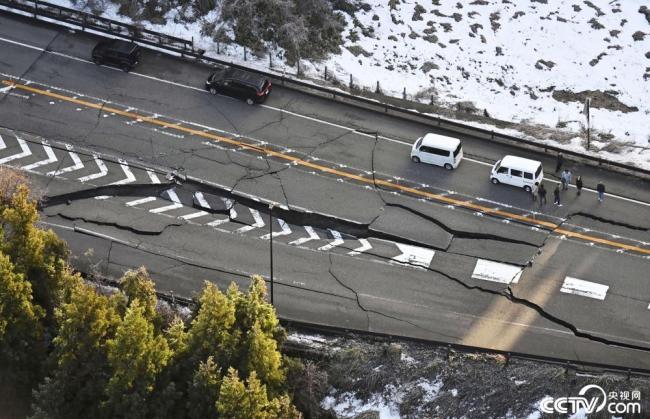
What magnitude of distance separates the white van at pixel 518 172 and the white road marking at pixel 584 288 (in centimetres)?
600

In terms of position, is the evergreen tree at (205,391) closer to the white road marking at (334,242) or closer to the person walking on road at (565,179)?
the white road marking at (334,242)

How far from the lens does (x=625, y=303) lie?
41.4 m

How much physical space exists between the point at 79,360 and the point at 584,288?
22787 mm

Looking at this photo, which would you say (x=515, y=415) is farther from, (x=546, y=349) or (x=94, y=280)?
(x=94, y=280)

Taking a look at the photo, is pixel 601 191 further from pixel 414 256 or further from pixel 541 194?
pixel 414 256

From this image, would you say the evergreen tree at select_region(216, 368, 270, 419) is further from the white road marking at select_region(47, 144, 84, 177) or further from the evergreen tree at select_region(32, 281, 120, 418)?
the white road marking at select_region(47, 144, 84, 177)

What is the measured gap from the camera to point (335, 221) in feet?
146

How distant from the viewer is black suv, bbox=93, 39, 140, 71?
51250mm

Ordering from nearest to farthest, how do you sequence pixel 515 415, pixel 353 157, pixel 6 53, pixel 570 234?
pixel 515 415 < pixel 570 234 < pixel 353 157 < pixel 6 53

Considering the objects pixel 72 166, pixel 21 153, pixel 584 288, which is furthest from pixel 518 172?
pixel 21 153

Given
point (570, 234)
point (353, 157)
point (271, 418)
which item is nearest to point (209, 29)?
point (353, 157)

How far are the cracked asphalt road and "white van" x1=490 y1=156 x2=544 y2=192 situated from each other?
0.70m

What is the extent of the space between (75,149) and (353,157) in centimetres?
1455

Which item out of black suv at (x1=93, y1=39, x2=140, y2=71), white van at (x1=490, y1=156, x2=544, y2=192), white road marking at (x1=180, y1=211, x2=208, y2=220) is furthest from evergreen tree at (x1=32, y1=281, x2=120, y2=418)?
white van at (x1=490, y1=156, x2=544, y2=192)
